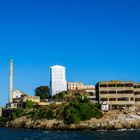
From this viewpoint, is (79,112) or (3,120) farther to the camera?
(3,120)

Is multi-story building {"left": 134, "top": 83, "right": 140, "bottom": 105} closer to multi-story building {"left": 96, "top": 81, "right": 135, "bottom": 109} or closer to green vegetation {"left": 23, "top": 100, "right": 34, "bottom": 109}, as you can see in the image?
multi-story building {"left": 96, "top": 81, "right": 135, "bottom": 109}

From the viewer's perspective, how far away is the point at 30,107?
576 feet

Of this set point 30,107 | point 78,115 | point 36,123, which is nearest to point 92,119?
point 78,115

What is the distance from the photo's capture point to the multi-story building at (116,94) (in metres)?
163

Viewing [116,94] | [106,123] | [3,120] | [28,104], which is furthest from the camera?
[28,104]

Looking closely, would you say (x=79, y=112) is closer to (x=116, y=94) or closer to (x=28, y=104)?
(x=116, y=94)

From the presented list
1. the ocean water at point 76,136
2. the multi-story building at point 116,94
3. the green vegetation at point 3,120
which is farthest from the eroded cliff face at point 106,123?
the green vegetation at point 3,120

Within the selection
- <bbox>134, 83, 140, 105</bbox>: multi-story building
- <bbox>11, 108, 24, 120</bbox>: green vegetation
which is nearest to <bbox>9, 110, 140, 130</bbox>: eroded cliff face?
<bbox>11, 108, 24, 120</bbox>: green vegetation

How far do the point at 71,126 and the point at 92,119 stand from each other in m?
7.96

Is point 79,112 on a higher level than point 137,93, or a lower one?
lower

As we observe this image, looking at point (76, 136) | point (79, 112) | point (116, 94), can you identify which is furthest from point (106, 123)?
point (76, 136)

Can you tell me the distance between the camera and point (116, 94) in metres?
165

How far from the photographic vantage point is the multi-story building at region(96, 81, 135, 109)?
163375 mm

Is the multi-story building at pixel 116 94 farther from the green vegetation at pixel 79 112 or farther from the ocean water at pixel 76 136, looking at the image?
the ocean water at pixel 76 136
